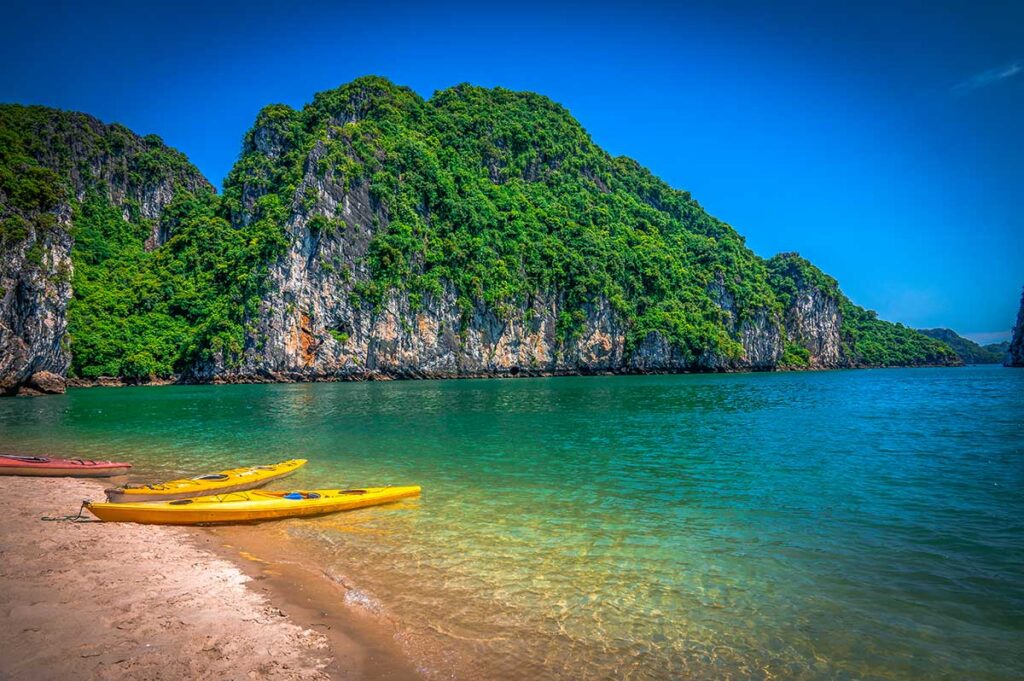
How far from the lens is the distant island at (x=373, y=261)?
224 feet

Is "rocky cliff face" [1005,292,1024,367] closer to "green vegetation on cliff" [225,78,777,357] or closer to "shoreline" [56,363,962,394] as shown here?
"green vegetation on cliff" [225,78,777,357]

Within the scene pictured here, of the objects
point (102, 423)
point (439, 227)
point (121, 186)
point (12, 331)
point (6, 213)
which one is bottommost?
point (102, 423)

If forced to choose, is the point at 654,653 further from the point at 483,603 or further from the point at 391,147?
the point at 391,147

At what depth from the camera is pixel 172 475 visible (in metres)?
14.0

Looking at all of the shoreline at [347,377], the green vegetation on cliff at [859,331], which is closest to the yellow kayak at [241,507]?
the shoreline at [347,377]

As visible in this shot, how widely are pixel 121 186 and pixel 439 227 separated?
70.8 m

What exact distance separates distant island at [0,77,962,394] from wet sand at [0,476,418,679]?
177 ft

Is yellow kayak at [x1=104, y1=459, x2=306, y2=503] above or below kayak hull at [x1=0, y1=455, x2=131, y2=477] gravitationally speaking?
above

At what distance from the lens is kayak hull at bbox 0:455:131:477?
44.9ft

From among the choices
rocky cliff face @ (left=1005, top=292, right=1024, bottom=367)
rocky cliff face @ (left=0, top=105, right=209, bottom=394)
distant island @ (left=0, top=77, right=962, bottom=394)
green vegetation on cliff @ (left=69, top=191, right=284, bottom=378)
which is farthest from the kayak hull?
rocky cliff face @ (left=1005, top=292, right=1024, bottom=367)

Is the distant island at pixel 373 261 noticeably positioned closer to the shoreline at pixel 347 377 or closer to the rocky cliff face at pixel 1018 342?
the shoreline at pixel 347 377

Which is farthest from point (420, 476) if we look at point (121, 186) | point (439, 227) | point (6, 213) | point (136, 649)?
point (121, 186)

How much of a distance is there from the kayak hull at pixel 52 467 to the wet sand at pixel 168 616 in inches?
267

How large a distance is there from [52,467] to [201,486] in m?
6.43
